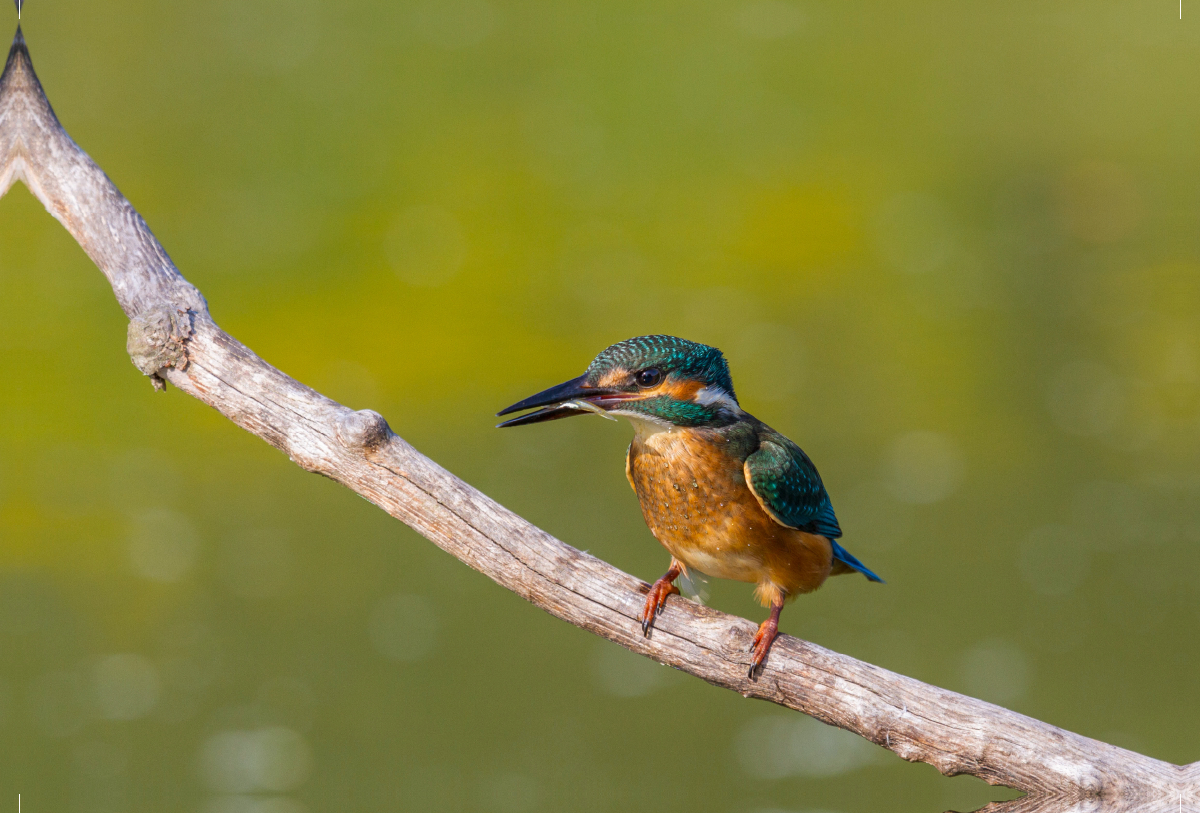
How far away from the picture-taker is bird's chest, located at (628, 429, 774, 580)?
199 centimetres

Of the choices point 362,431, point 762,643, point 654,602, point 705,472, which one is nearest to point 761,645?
point 762,643

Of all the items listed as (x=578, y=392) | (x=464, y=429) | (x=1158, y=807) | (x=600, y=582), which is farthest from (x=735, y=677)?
(x=464, y=429)

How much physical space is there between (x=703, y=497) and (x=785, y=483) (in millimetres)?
157

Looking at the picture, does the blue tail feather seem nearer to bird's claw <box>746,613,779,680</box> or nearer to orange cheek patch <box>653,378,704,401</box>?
bird's claw <box>746,613,779,680</box>

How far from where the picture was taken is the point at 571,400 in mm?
1849

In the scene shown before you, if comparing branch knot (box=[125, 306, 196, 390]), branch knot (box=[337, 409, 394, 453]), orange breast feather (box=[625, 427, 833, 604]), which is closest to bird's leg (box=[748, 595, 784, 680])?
orange breast feather (box=[625, 427, 833, 604])

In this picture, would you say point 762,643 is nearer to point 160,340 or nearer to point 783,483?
point 783,483

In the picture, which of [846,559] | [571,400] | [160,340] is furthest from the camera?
[846,559]

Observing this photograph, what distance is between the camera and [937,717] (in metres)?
1.89

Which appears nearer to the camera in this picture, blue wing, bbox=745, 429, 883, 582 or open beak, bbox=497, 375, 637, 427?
open beak, bbox=497, 375, 637, 427

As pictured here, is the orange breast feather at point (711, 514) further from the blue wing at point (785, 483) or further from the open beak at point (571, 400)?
the open beak at point (571, 400)

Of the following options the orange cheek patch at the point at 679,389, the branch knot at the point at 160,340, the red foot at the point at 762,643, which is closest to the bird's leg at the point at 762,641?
the red foot at the point at 762,643

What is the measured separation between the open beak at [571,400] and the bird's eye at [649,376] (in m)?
0.03

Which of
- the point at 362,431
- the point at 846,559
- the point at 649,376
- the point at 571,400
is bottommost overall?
the point at 362,431
